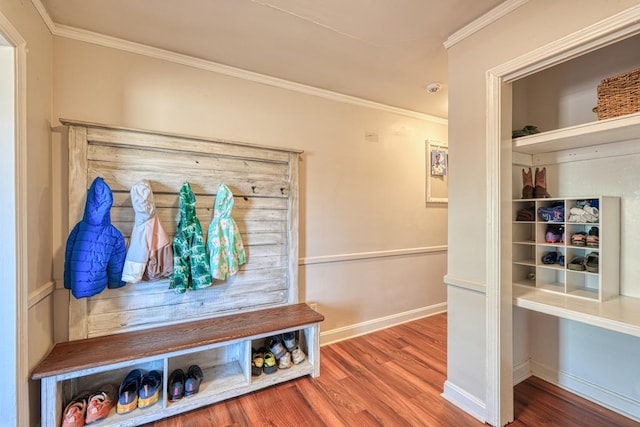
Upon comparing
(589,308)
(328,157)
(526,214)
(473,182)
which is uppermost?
(328,157)

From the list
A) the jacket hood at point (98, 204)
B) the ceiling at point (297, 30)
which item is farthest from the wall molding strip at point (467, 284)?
the jacket hood at point (98, 204)

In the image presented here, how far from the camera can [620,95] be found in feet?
4.35

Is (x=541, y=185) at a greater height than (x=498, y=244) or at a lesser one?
greater

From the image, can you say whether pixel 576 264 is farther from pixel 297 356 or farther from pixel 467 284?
pixel 297 356

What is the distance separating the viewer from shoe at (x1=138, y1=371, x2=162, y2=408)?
5.41 feet

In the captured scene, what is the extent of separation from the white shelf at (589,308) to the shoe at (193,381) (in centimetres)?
203

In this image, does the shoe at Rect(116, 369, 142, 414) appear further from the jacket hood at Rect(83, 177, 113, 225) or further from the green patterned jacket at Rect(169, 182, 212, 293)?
the jacket hood at Rect(83, 177, 113, 225)

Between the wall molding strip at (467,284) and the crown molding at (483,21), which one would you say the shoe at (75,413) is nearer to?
the wall molding strip at (467,284)

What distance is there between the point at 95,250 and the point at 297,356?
150 centimetres

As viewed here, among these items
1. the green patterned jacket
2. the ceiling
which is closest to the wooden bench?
the green patterned jacket

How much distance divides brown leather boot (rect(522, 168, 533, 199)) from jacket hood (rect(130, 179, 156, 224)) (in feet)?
8.07

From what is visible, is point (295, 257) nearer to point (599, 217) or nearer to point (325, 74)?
point (325, 74)

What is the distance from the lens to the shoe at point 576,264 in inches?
63.7

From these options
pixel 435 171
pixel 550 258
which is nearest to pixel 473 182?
pixel 550 258
